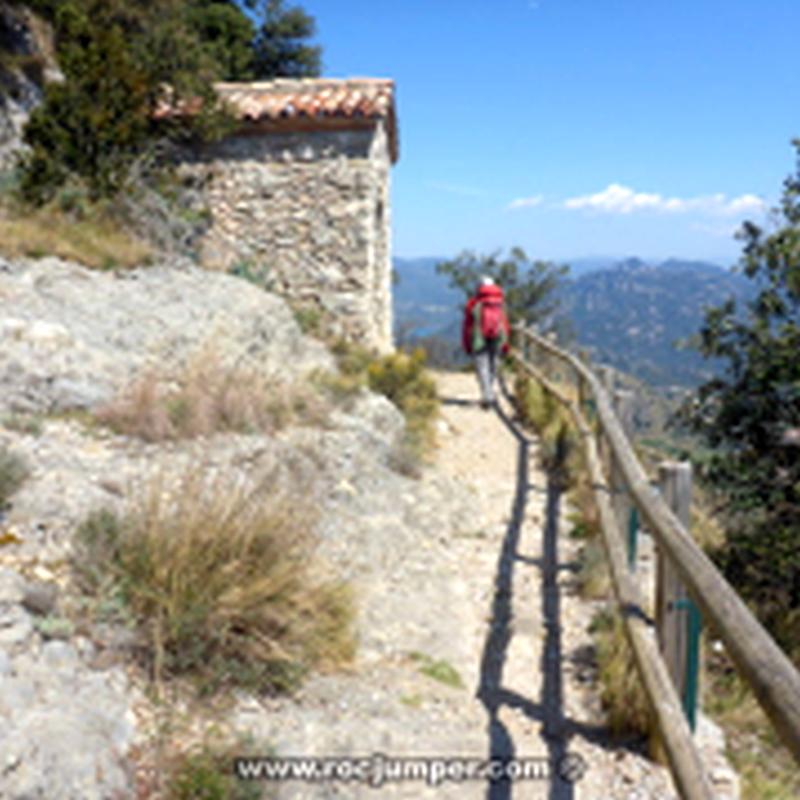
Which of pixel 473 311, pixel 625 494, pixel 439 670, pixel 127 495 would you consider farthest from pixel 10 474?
pixel 473 311

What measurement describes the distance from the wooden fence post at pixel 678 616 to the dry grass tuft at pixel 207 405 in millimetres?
3530

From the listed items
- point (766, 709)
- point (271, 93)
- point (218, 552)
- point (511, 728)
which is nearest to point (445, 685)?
point (511, 728)

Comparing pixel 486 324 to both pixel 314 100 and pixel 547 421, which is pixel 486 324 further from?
pixel 314 100

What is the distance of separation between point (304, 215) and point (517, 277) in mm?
8941

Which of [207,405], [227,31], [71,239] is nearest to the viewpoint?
[207,405]

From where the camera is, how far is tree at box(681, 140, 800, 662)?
631cm

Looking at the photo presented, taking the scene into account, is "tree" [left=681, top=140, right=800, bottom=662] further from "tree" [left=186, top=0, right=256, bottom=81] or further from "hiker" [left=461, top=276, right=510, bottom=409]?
"tree" [left=186, top=0, right=256, bottom=81]

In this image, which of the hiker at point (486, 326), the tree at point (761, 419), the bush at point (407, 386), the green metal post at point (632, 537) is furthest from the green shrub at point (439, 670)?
the hiker at point (486, 326)

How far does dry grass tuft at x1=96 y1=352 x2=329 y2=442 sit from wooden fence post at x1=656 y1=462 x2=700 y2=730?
3.53m

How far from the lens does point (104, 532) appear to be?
3.62m

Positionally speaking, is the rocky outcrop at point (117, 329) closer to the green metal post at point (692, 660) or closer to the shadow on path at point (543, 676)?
the shadow on path at point (543, 676)

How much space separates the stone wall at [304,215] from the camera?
11.3 meters

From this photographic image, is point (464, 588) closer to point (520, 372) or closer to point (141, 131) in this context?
point (520, 372)

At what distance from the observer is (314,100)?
11.5 metres
